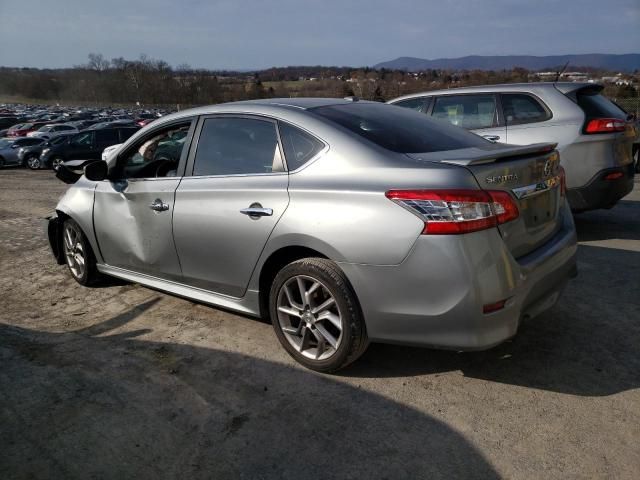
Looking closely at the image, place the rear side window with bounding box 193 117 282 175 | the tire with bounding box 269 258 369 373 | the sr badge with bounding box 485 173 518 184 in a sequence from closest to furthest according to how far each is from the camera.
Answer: the sr badge with bounding box 485 173 518 184 → the tire with bounding box 269 258 369 373 → the rear side window with bounding box 193 117 282 175

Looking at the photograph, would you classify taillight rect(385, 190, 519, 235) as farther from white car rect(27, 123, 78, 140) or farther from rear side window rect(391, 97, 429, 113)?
white car rect(27, 123, 78, 140)

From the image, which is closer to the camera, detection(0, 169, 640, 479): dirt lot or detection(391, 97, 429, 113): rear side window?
detection(0, 169, 640, 479): dirt lot

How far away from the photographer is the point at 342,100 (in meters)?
3.89

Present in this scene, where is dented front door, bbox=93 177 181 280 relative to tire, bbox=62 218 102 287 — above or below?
above

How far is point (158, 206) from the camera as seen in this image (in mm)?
3895

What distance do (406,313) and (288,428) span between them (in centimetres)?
84

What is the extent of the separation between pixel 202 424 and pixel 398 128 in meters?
2.10

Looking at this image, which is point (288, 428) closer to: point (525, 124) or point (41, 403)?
point (41, 403)

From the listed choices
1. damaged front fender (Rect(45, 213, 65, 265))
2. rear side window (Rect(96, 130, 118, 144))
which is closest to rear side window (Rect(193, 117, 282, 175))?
damaged front fender (Rect(45, 213, 65, 265))

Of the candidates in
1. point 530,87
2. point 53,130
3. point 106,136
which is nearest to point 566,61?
point 530,87

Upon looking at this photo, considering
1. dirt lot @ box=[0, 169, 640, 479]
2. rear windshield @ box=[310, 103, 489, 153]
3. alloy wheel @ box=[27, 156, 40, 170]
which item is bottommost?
alloy wheel @ box=[27, 156, 40, 170]

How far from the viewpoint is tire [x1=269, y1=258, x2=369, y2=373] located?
9.64ft

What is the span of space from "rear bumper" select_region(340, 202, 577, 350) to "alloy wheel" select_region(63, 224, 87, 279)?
120 inches

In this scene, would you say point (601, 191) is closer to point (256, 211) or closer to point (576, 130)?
point (576, 130)
